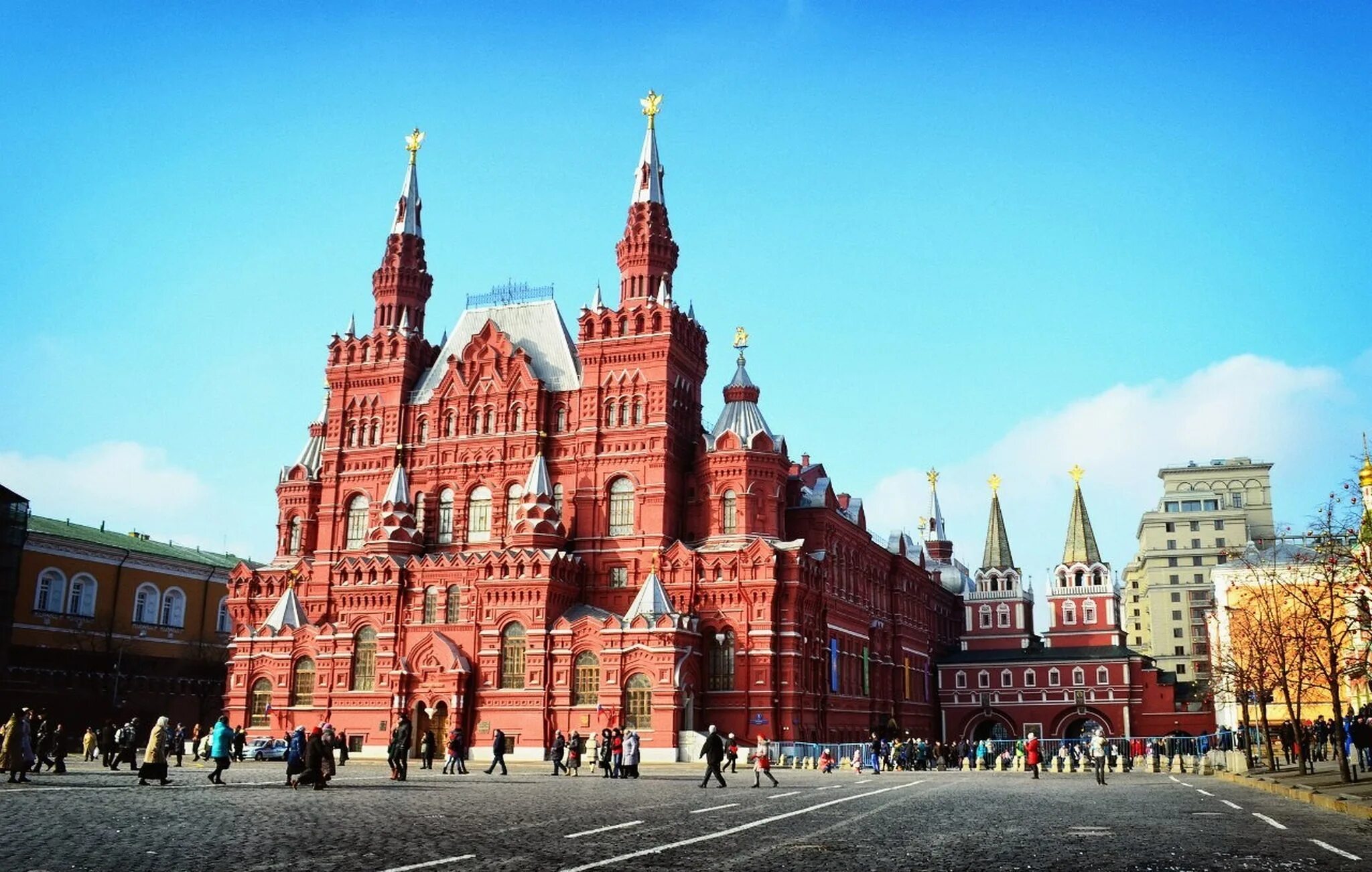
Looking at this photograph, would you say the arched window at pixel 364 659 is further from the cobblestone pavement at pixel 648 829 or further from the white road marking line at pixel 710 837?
the white road marking line at pixel 710 837

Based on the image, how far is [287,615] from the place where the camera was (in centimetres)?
6494

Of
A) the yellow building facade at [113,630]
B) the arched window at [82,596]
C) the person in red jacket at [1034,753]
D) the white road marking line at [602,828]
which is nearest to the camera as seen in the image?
the white road marking line at [602,828]

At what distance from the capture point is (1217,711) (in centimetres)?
10112

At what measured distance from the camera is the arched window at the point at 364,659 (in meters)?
62.4

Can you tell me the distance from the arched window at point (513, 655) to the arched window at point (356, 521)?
12444 mm

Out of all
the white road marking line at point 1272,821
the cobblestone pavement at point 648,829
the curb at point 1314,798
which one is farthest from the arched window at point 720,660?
the white road marking line at point 1272,821

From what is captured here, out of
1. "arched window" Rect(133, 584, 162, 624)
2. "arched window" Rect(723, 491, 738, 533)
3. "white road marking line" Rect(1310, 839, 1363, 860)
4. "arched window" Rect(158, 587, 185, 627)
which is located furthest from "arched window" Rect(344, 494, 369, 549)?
"white road marking line" Rect(1310, 839, 1363, 860)

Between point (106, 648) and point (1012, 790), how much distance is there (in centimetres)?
5888

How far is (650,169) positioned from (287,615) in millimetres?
31592

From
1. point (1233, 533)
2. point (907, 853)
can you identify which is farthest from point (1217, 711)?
point (907, 853)

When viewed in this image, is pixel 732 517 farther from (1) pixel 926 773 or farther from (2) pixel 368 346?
(2) pixel 368 346

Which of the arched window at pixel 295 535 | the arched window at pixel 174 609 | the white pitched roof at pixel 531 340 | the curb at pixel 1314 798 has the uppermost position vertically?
the white pitched roof at pixel 531 340

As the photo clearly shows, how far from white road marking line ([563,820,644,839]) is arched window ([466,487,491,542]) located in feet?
151

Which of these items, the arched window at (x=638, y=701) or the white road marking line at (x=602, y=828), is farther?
the arched window at (x=638, y=701)
